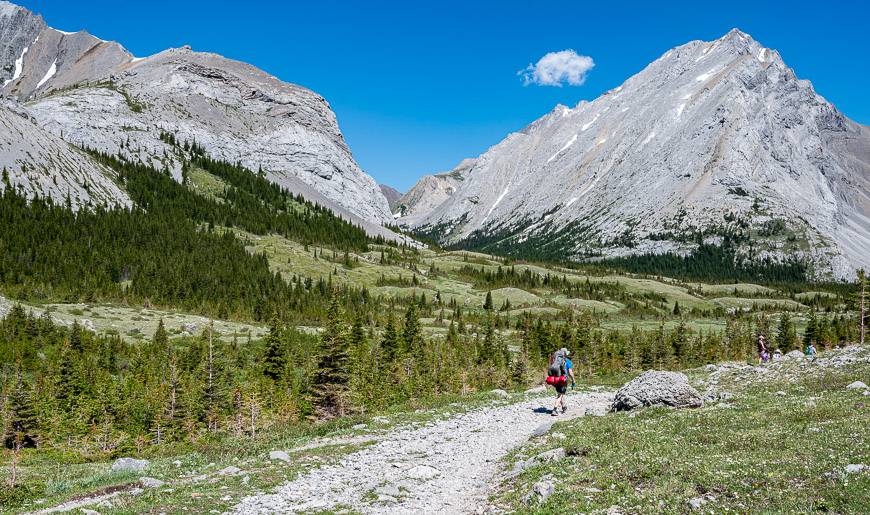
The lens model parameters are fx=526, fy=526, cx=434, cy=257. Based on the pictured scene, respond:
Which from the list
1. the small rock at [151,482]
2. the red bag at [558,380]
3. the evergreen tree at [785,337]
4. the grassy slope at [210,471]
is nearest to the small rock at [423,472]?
the grassy slope at [210,471]

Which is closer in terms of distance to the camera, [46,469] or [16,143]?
[46,469]

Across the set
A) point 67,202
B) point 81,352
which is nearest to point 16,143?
point 67,202

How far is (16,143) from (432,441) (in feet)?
770

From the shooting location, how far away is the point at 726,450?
1496 centimetres

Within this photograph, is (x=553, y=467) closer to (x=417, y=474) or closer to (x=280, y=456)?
(x=417, y=474)

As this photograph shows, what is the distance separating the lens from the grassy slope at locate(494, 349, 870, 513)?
1092cm

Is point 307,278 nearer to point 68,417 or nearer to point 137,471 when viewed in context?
point 68,417

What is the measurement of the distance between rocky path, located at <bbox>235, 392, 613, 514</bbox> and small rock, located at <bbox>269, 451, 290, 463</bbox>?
1.92m

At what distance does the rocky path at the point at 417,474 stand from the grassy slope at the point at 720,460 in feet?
5.24

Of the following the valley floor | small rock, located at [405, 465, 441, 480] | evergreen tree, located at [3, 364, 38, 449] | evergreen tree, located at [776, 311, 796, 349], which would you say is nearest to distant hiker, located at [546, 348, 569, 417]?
the valley floor

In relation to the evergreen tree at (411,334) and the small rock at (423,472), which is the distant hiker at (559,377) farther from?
the evergreen tree at (411,334)

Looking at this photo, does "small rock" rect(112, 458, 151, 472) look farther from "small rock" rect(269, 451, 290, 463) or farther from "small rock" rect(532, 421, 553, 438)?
"small rock" rect(532, 421, 553, 438)

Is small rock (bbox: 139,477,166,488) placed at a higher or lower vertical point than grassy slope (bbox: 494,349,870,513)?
lower

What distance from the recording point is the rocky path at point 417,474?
49.1ft
